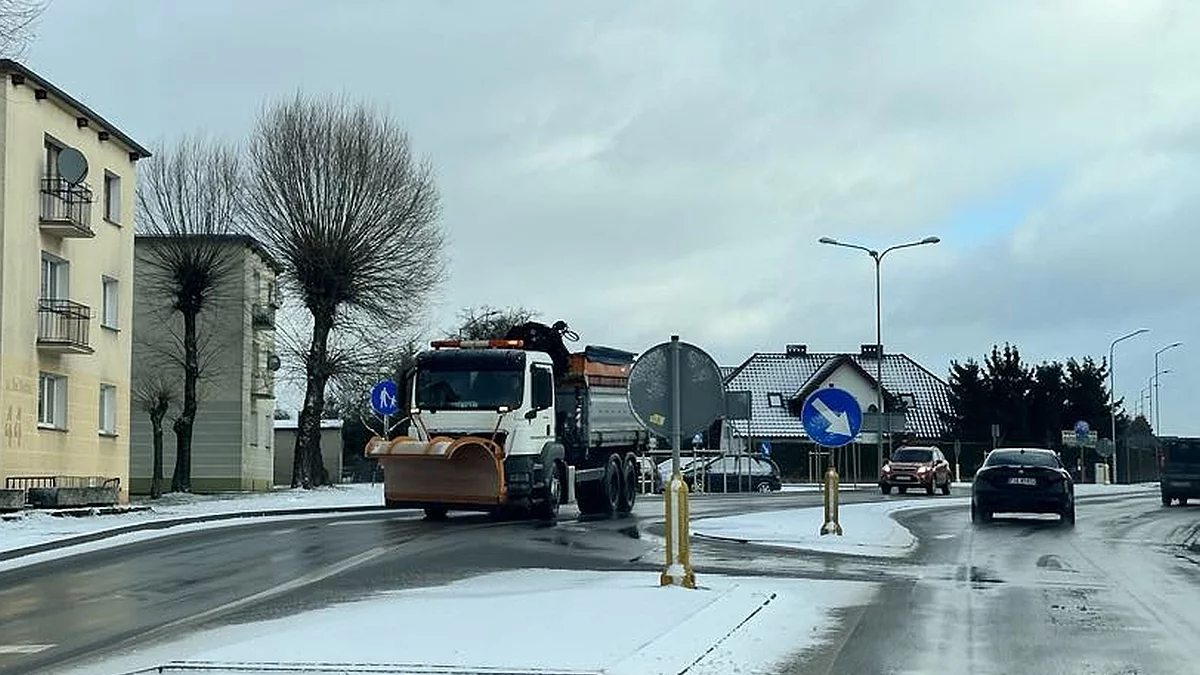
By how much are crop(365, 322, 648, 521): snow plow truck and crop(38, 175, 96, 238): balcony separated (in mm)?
12655

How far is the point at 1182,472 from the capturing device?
41.8 meters

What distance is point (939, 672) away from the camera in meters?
10.0

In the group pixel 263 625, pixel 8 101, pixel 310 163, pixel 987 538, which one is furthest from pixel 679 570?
pixel 310 163

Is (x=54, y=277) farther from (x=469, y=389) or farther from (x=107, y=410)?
(x=469, y=389)

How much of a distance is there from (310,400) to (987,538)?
2833cm

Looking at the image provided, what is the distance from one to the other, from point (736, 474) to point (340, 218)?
732 inches

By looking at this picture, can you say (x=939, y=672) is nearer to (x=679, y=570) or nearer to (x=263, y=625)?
(x=679, y=570)

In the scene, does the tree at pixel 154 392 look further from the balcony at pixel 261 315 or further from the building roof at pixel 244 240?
the building roof at pixel 244 240

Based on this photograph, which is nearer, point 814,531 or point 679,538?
point 679,538

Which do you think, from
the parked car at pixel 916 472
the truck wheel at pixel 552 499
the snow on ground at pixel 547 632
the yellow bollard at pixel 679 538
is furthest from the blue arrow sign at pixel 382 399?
the yellow bollard at pixel 679 538

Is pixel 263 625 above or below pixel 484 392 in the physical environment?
below

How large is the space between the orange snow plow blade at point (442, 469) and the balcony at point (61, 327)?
12.4 meters

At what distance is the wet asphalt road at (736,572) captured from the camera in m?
11.0

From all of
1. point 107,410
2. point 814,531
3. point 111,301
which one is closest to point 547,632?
point 814,531
